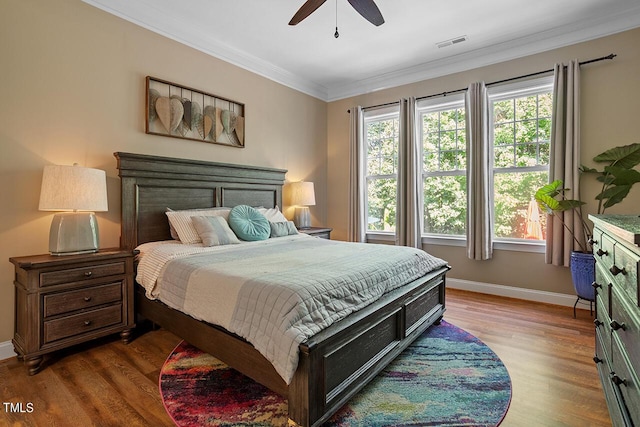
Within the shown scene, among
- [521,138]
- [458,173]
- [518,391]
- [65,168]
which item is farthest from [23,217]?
[521,138]

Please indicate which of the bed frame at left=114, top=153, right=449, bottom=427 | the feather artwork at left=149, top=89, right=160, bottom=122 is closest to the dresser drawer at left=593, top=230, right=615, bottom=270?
the bed frame at left=114, top=153, right=449, bottom=427

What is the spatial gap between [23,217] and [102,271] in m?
0.71

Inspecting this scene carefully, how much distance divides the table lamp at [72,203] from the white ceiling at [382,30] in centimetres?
156

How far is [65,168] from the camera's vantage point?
2.29 m

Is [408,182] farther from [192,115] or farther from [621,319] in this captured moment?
[621,319]

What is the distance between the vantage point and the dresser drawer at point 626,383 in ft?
3.62

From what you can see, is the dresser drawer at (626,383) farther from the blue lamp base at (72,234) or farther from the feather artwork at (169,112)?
the feather artwork at (169,112)

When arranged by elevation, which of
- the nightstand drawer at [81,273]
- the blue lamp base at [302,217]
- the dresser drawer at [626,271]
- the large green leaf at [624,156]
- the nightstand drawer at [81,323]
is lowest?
the nightstand drawer at [81,323]

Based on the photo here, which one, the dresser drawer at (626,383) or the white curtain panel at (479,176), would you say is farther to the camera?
the white curtain panel at (479,176)

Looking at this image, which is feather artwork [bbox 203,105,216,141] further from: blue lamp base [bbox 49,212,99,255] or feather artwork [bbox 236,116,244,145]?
blue lamp base [bbox 49,212,99,255]

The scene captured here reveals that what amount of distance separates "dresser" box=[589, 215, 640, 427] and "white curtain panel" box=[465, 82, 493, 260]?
2.04 m

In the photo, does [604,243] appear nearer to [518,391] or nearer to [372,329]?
[518,391]

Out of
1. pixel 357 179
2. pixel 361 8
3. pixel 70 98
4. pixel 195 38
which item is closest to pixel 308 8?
pixel 361 8

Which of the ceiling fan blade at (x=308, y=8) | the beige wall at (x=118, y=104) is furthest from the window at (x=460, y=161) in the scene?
the ceiling fan blade at (x=308, y=8)
